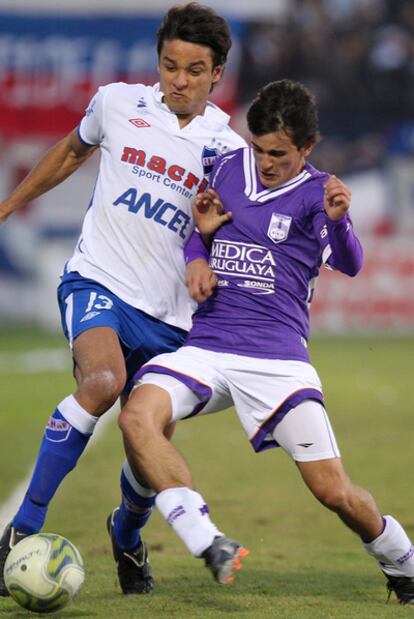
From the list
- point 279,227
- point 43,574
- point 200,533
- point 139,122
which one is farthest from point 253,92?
point 200,533

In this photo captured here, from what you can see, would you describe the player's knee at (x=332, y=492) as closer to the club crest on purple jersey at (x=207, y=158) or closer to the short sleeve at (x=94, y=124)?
the club crest on purple jersey at (x=207, y=158)

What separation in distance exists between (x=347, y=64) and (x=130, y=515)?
2186 cm

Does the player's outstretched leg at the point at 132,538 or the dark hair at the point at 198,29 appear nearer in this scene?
the dark hair at the point at 198,29

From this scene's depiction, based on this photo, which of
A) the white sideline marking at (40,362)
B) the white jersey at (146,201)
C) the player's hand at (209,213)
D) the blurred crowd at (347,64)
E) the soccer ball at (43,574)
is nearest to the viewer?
the soccer ball at (43,574)

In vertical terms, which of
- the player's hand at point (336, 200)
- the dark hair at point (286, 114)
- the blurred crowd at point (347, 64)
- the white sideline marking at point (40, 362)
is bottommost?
the white sideline marking at point (40, 362)

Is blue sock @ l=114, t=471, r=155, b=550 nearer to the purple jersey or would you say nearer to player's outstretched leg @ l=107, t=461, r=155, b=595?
player's outstretched leg @ l=107, t=461, r=155, b=595

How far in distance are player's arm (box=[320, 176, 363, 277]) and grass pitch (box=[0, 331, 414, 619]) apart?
61.9 inches

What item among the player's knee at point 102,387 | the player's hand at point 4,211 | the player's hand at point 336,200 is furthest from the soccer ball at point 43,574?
the player's hand at point 336,200

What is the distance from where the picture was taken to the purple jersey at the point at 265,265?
582 cm

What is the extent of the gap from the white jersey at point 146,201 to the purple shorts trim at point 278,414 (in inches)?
34.0

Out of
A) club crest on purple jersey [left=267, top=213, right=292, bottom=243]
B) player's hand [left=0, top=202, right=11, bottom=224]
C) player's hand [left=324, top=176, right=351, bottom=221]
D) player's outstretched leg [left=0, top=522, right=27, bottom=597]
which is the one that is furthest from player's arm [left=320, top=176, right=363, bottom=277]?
player's outstretched leg [left=0, top=522, right=27, bottom=597]

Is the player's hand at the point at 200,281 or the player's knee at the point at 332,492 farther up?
the player's hand at the point at 200,281

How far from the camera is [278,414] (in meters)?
5.68

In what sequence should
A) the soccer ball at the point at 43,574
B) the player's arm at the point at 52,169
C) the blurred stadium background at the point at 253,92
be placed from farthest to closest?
the blurred stadium background at the point at 253,92
the player's arm at the point at 52,169
the soccer ball at the point at 43,574
